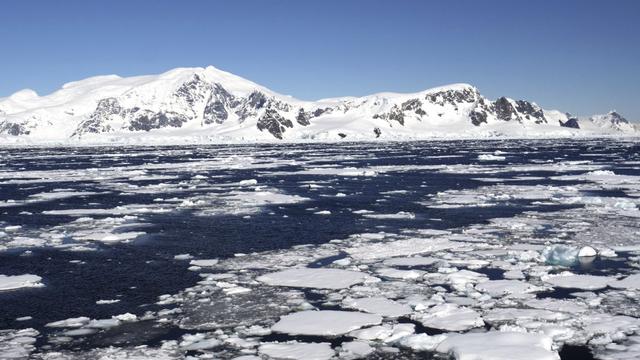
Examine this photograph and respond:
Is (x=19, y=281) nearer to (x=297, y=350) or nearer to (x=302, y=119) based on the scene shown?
(x=297, y=350)

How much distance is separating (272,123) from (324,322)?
16164 cm

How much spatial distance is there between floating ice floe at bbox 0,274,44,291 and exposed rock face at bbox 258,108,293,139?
154451 mm

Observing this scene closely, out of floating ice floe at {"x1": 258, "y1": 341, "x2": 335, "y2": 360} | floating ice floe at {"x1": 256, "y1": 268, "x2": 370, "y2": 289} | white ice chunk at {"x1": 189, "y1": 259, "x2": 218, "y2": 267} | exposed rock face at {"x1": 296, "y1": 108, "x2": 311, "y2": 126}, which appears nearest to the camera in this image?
floating ice floe at {"x1": 258, "y1": 341, "x2": 335, "y2": 360}

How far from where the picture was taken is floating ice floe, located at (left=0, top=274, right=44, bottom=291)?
1114 centimetres

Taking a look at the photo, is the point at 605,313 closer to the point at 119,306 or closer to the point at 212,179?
the point at 119,306

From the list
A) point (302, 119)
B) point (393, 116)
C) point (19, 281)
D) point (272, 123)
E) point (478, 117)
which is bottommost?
point (19, 281)

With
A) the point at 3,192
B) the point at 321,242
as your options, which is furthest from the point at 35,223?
the point at 3,192

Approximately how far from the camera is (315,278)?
11.5 metres

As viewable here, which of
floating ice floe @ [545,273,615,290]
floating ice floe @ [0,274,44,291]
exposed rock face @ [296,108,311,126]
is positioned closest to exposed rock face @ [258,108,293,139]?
exposed rock face @ [296,108,311,126]

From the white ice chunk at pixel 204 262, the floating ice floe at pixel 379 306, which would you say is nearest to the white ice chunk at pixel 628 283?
the floating ice floe at pixel 379 306

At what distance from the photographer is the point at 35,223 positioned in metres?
18.8

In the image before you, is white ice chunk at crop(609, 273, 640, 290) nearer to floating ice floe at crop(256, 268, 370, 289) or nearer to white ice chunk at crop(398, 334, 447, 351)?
white ice chunk at crop(398, 334, 447, 351)

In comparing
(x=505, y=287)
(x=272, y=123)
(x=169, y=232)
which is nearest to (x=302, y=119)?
(x=272, y=123)

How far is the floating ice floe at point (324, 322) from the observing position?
8523 mm
